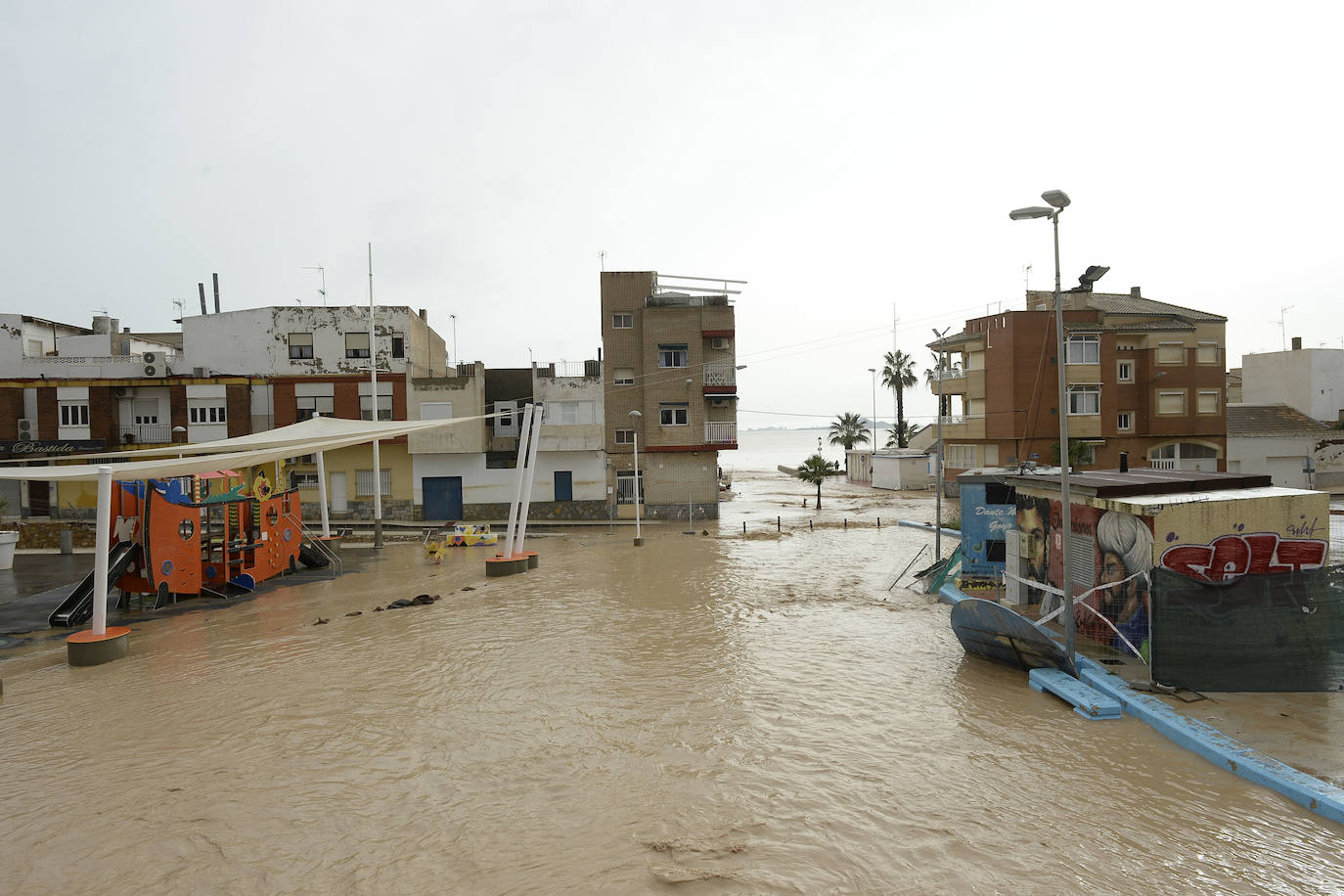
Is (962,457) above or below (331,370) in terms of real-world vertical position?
below

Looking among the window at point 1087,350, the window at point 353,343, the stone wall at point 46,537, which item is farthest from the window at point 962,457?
the stone wall at point 46,537

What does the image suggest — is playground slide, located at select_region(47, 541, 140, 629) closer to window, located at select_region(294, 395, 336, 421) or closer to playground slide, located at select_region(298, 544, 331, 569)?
playground slide, located at select_region(298, 544, 331, 569)

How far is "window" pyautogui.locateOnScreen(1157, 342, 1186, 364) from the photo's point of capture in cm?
4088

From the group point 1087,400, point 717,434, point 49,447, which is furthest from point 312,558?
point 1087,400

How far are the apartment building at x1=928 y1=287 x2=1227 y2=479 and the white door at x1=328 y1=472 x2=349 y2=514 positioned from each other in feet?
110

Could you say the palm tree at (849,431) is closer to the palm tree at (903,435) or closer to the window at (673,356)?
the palm tree at (903,435)

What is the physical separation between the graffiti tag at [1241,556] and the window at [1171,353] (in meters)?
35.2

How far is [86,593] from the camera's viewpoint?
55.7ft

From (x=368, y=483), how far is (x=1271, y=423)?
55271mm

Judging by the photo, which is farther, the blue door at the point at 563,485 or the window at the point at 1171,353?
the window at the point at 1171,353

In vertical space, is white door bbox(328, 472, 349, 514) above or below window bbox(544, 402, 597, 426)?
below

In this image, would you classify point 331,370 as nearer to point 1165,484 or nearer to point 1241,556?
point 1165,484

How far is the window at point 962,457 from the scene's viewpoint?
4353 cm

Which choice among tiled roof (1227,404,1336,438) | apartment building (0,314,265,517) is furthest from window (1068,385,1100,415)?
apartment building (0,314,265,517)
